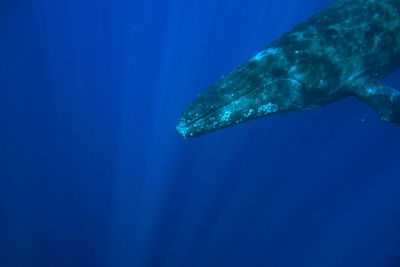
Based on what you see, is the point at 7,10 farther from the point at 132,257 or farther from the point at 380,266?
the point at 380,266

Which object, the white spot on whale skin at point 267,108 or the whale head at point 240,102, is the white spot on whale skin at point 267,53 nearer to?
the whale head at point 240,102

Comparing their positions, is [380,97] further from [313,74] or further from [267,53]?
[267,53]

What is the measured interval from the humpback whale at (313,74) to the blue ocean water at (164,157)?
7.07 meters

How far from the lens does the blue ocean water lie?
13.0 m

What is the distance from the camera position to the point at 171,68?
642 inches

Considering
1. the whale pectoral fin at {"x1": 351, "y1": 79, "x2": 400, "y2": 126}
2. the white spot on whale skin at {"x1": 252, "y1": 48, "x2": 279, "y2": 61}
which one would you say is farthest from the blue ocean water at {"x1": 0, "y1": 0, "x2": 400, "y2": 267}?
the white spot on whale skin at {"x1": 252, "y1": 48, "x2": 279, "y2": 61}

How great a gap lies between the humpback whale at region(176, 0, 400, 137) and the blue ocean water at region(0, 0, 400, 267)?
707cm

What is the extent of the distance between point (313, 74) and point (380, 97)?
1359 mm

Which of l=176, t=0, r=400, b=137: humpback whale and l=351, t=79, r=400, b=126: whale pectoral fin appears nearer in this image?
l=176, t=0, r=400, b=137: humpback whale

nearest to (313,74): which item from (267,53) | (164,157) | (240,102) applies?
(267,53)

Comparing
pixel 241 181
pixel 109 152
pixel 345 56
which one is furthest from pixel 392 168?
pixel 109 152

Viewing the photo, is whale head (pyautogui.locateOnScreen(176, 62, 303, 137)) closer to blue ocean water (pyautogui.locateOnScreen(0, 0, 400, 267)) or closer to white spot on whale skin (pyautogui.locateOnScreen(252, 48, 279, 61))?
white spot on whale skin (pyautogui.locateOnScreen(252, 48, 279, 61))

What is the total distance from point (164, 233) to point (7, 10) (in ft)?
50.9

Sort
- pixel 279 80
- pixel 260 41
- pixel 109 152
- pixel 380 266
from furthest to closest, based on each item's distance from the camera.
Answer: pixel 109 152 → pixel 260 41 → pixel 380 266 → pixel 279 80
